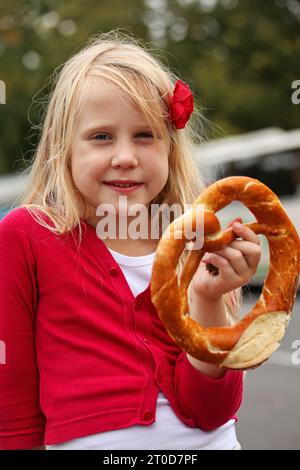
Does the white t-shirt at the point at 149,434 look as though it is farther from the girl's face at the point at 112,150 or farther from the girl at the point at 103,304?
the girl's face at the point at 112,150

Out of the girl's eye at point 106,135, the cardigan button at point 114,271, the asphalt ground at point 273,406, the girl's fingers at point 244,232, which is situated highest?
the girl's eye at point 106,135

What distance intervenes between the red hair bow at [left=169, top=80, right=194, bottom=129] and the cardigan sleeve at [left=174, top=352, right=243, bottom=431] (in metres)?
0.68

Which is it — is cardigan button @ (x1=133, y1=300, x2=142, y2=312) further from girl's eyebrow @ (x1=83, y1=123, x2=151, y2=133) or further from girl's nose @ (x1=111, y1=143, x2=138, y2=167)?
girl's eyebrow @ (x1=83, y1=123, x2=151, y2=133)

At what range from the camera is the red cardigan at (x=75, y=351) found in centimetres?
190

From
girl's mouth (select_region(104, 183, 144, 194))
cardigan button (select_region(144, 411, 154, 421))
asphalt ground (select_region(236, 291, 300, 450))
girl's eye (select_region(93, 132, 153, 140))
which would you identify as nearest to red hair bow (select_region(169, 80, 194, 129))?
girl's eye (select_region(93, 132, 153, 140))

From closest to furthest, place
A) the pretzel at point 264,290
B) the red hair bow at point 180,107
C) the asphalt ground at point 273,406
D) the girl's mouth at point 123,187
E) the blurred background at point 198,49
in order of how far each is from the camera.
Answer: the pretzel at point 264,290 < the girl's mouth at point 123,187 < the red hair bow at point 180,107 < the asphalt ground at point 273,406 < the blurred background at point 198,49

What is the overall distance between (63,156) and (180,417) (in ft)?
2.57

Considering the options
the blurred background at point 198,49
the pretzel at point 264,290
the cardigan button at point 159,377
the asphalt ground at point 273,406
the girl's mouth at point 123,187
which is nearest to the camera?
the pretzel at point 264,290

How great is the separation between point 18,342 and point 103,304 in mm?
245

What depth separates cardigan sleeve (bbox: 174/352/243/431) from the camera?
192 centimetres

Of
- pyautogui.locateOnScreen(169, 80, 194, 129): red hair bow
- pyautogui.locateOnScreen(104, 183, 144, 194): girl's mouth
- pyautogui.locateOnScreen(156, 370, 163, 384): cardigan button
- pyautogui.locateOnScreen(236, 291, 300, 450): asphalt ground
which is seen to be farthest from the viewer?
pyautogui.locateOnScreen(236, 291, 300, 450): asphalt ground

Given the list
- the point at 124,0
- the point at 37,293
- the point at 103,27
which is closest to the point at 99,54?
the point at 37,293

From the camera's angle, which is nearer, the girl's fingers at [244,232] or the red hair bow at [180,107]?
the girl's fingers at [244,232]

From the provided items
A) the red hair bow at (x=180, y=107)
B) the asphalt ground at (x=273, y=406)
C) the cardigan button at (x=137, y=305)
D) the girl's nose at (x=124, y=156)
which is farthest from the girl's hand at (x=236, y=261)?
the asphalt ground at (x=273, y=406)
